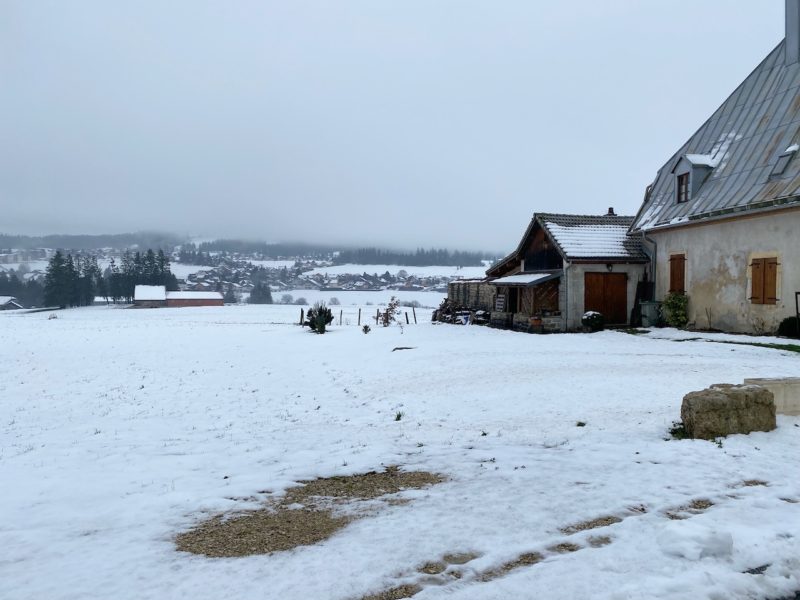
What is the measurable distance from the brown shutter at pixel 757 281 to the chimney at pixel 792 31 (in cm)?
808

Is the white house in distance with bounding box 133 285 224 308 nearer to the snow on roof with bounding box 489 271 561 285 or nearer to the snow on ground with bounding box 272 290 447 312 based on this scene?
the snow on ground with bounding box 272 290 447 312

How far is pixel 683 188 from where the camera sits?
20500 mm

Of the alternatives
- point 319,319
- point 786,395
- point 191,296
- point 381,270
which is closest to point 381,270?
point 381,270

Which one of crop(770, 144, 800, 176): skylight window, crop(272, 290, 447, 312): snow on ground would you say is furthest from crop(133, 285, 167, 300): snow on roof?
crop(770, 144, 800, 176): skylight window

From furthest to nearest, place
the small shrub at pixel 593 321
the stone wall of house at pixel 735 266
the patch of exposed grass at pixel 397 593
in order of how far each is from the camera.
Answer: the small shrub at pixel 593 321 < the stone wall of house at pixel 735 266 < the patch of exposed grass at pixel 397 593

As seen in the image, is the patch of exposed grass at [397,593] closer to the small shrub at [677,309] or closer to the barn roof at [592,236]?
the small shrub at [677,309]

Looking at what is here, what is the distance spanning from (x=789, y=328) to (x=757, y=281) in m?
1.92

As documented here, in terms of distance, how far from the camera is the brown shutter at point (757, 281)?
16125 millimetres

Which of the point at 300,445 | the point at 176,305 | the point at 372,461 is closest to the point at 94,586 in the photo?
the point at 372,461

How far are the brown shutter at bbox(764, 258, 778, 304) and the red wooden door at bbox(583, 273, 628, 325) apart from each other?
6.44 m

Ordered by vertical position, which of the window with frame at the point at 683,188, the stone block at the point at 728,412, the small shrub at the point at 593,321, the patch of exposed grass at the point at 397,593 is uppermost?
the window with frame at the point at 683,188

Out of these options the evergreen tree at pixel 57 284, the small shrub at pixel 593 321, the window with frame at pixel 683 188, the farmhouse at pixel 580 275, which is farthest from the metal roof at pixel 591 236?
the evergreen tree at pixel 57 284

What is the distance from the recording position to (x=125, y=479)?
5.86 meters

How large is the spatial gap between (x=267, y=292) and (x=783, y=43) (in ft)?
335
